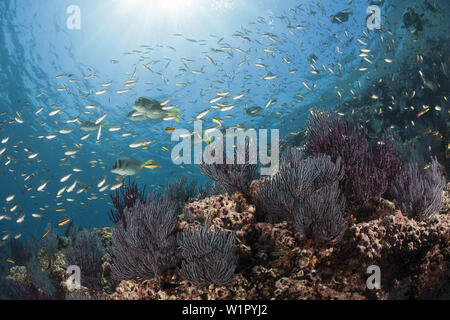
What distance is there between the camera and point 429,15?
1714 cm

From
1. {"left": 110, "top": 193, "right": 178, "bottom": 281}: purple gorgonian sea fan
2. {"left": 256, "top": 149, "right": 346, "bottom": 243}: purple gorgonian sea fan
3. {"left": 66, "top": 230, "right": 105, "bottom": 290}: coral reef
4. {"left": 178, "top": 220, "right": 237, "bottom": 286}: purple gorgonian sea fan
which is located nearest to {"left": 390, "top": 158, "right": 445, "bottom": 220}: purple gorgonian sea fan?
{"left": 256, "top": 149, "right": 346, "bottom": 243}: purple gorgonian sea fan

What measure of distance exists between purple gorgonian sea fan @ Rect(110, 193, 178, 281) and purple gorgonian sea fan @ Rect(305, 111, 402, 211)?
2735mm

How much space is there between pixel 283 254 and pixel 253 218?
71 cm

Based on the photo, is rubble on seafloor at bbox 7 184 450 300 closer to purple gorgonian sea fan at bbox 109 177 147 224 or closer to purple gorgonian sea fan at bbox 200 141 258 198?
purple gorgonian sea fan at bbox 200 141 258 198

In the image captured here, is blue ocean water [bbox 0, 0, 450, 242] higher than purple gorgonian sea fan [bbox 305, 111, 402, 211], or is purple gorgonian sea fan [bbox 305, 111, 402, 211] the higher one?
blue ocean water [bbox 0, 0, 450, 242]

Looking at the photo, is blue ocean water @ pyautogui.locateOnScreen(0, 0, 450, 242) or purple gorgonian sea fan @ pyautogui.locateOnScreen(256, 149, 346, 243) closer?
purple gorgonian sea fan @ pyautogui.locateOnScreen(256, 149, 346, 243)

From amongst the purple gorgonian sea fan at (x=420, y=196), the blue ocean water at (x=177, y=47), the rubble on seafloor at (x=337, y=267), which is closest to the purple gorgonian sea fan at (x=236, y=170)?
the rubble on seafloor at (x=337, y=267)

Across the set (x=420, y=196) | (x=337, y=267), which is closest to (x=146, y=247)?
(x=337, y=267)

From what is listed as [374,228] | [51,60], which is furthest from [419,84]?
[51,60]

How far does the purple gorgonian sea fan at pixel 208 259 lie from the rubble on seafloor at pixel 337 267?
16 centimetres

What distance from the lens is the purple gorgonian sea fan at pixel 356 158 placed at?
3512 millimetres

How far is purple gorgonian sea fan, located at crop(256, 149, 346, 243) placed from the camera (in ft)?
9.25

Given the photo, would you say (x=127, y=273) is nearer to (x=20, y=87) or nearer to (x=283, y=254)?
(x=283, y=254)

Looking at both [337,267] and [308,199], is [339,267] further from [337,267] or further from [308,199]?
[308,199]
